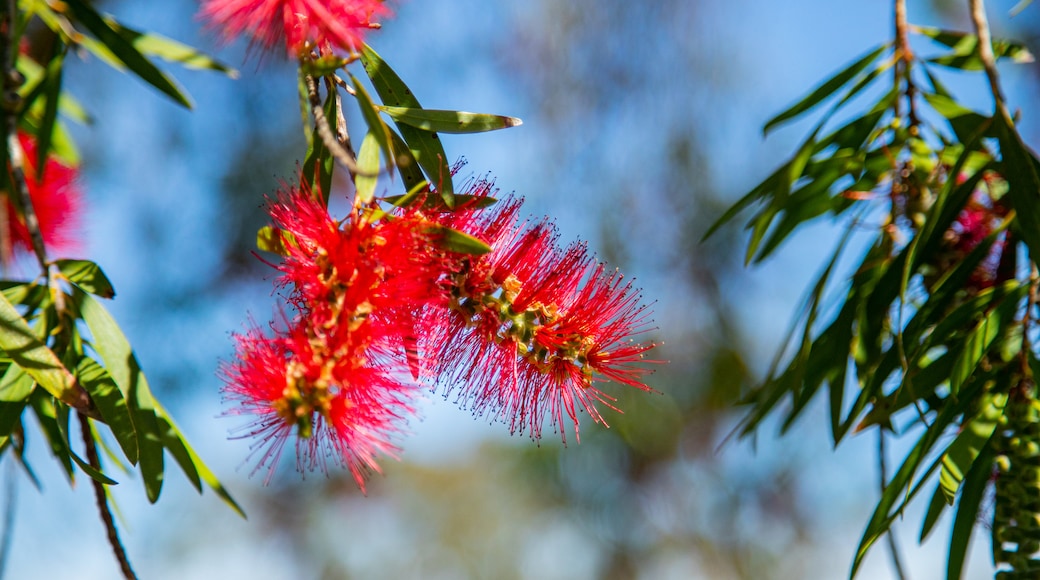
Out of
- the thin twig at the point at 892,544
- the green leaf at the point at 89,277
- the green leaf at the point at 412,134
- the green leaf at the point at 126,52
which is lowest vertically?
the thin twig at the point at 892,544

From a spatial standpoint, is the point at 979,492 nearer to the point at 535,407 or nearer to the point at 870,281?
the point at 870,281

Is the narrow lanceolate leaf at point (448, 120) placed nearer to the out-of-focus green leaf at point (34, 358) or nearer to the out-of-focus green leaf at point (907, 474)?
the out-of-focus green leaf at point (34, 358)

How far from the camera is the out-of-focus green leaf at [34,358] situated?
29.5 inches

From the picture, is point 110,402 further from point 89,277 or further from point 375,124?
point 375,124

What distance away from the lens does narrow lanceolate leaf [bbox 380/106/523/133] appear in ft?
2.63

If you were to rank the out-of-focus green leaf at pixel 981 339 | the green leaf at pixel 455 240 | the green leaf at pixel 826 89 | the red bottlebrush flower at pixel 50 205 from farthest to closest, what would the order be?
the red bottlebrush flower at pixel 50 205, the green leaf at pixel 826 89, the out-of-focus green leaf at pixel 981 339, the green leaf at pixel 455 240

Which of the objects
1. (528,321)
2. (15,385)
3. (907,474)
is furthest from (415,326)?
(907,474)

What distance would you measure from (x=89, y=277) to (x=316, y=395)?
35 cm

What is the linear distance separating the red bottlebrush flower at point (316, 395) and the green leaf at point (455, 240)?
12 centimetres

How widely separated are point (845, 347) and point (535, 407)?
39 cm

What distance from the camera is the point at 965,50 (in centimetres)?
112

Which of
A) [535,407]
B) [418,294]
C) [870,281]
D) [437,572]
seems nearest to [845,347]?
[870,281]

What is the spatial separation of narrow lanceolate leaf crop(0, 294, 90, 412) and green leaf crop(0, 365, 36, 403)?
8 cm

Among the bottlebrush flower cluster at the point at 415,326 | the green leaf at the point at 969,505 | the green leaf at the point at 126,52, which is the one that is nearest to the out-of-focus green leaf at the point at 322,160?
the bottlebrush flower cluster at the point at 415,326
